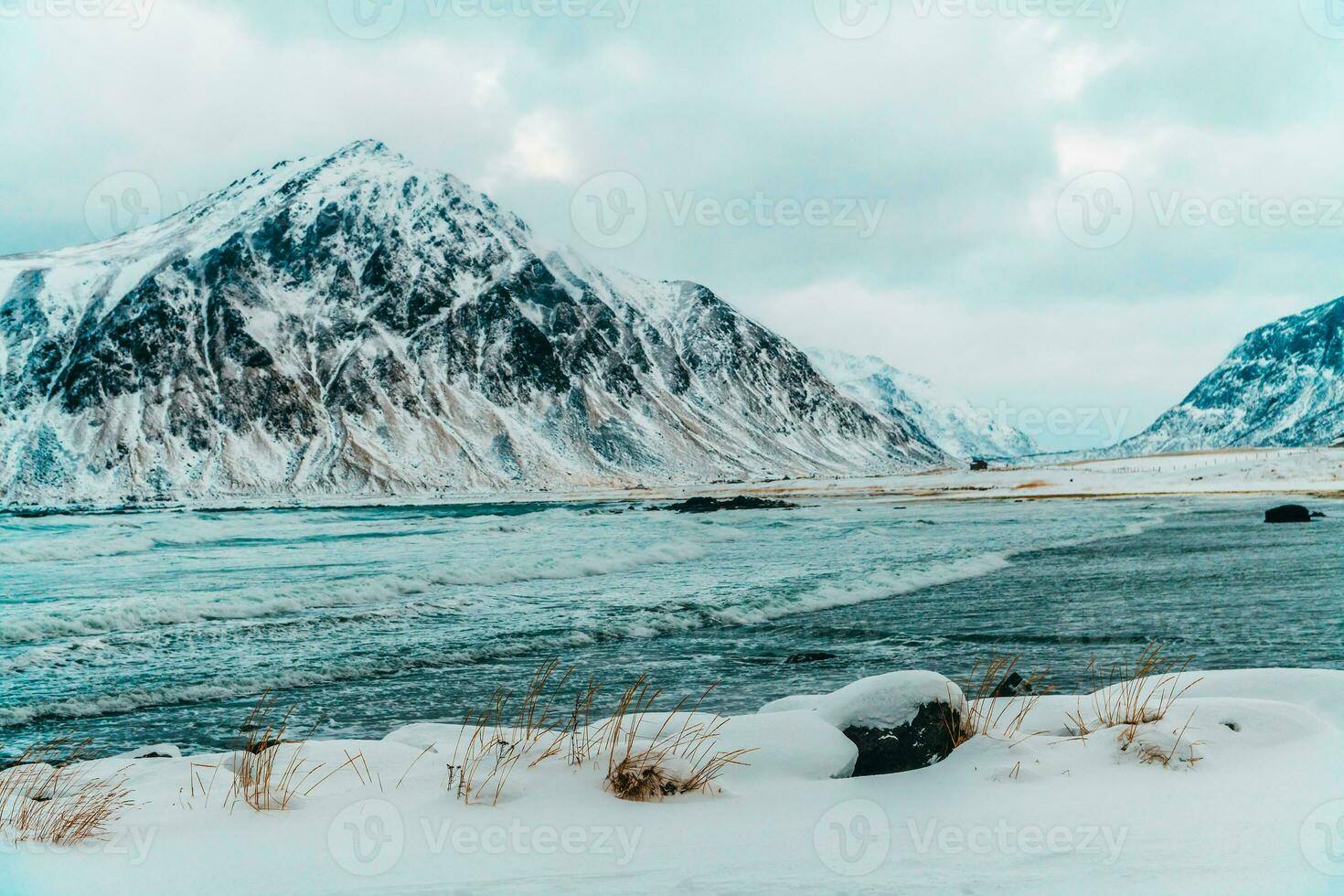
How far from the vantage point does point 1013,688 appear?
8.58 meters

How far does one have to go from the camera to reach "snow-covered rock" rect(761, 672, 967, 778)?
19.1 feet

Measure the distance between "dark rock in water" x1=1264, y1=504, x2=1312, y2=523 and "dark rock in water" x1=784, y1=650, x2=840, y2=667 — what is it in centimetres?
3114

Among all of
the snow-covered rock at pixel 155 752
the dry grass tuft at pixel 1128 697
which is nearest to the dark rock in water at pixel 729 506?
the dry grass tuft at pixel 1128 697

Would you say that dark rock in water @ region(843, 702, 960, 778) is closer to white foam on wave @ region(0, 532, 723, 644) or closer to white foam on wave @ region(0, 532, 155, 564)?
white foam on wave @ region(0, 532, 723, 644)

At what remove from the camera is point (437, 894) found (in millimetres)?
4016

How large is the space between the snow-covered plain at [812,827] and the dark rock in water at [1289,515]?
33.8 metres

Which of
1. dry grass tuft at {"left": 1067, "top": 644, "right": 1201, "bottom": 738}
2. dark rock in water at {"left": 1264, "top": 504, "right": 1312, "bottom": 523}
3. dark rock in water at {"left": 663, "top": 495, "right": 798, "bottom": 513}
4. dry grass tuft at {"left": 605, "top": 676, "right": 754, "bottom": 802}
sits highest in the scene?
dry grass tuft at {"left": 605, "top": 676, "right": 754, "bottom": 802}

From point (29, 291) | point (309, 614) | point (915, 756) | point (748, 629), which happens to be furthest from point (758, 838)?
point (29, 291)

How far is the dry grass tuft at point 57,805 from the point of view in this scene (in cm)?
486

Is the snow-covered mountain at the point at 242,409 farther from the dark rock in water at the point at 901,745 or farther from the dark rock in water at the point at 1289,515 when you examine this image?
the dark rock in water at the point at 901,745

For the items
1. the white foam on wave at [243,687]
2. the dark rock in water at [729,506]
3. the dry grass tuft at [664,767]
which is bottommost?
the dark rock in water at [729,506]

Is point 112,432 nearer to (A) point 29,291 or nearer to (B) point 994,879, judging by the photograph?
(A) point 29,291

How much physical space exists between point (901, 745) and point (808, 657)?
606cm

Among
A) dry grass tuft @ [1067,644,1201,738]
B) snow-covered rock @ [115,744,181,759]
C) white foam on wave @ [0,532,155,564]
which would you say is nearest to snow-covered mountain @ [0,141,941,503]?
white foam on wave @ [0,532,155,564]
